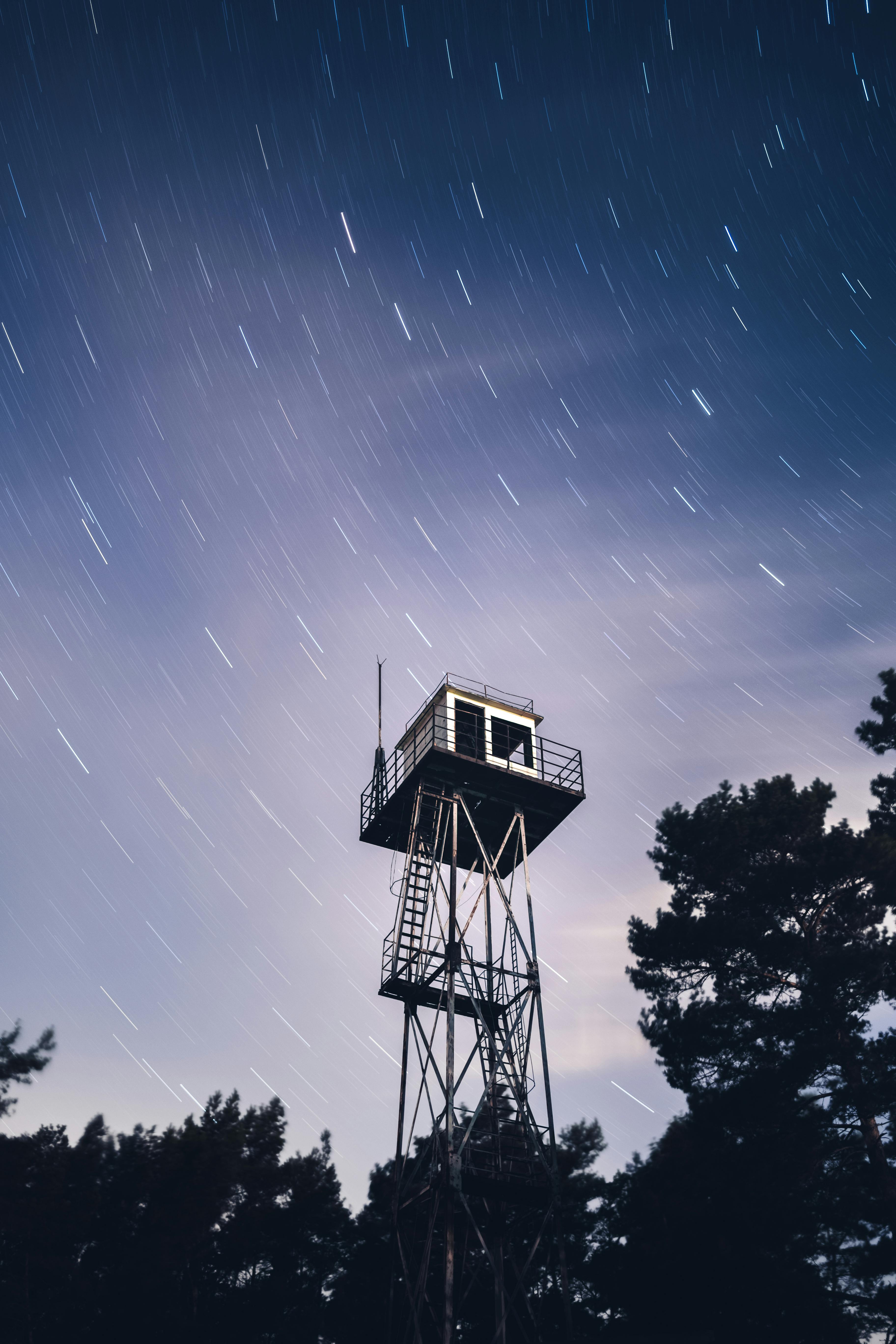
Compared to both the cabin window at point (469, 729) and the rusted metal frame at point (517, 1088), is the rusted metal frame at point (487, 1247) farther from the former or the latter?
the cabin window at point (469, 729)

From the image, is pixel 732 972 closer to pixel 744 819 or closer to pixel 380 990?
pixel 744 819

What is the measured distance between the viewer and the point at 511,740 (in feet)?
83.3

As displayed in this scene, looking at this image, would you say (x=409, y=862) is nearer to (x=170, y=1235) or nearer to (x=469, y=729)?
(x=469, y=729)

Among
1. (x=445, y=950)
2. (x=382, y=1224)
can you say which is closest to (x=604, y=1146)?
(x=382, y=1224)

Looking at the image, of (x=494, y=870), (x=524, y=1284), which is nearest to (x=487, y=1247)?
(x=524, y=1284)

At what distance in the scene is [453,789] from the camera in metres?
24.3

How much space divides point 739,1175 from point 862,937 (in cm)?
566

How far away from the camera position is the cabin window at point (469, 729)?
24656 mm

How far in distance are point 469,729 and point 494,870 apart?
3.52 meters

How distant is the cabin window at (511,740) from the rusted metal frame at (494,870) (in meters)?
1.36

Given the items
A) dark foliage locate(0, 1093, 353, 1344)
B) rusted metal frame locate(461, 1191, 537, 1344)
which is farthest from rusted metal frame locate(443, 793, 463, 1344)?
dark foliage locate(0, 1093, 353, 1344)

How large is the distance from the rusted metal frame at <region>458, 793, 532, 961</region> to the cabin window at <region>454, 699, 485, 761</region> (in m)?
1.08

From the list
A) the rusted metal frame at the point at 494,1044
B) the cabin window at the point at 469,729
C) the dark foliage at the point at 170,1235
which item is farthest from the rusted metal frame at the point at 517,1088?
the dark foliage at the point at 170,1235

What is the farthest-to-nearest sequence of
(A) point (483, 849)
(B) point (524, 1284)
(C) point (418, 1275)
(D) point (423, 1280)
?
1. (A) point (483, 849)
2. (B) point (524, 1284)
3. (C) point (418, 1275)
4. (D) point (423, 1280)
